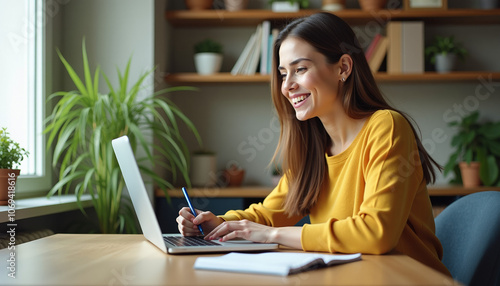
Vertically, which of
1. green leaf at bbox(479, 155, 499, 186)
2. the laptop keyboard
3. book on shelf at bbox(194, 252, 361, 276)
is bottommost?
the laptop keyboard

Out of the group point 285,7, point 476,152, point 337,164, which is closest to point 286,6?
point 285,7

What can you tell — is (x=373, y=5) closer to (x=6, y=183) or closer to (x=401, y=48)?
(x=401, y=48)

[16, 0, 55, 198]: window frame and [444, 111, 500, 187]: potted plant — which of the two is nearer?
[16, 0, 55, 198]: window frame

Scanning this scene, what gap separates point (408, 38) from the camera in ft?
10.1

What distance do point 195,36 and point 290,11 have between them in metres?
0.65

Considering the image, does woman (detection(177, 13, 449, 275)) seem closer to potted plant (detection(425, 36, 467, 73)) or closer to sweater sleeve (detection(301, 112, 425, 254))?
sweater sleeve (detection(301, 112, 425, 254))

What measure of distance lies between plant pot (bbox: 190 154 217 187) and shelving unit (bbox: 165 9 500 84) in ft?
1.46

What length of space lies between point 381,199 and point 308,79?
1.49 feet

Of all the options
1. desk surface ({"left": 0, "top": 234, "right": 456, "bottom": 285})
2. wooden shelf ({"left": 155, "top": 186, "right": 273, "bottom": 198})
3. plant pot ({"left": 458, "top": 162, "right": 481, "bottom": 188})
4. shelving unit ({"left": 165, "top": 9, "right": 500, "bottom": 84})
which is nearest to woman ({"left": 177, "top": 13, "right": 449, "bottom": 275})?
desk surface ({"left": 0, "top": 234, "right": 456, "bottom": 285})

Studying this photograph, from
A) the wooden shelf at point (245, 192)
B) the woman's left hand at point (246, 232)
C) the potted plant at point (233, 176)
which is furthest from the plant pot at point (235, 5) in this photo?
the woman's left hand at point (246, 232)

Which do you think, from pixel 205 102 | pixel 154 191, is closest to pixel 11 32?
pixel 154 191

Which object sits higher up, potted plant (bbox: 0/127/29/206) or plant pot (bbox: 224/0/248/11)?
plant pot (bbox: 224/0/248/11)

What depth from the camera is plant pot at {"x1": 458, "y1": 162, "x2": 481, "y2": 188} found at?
9.87 feet

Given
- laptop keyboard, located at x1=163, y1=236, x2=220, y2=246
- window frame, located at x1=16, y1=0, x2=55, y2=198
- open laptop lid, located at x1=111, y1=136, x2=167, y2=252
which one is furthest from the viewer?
window frame, located at x1=16, y1=0, x2=55, y2=198
